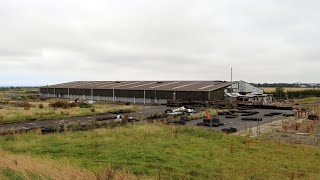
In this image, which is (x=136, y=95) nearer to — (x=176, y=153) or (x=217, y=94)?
(x=217, y=94)

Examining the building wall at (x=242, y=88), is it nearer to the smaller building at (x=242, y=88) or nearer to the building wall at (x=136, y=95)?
the smaller building at (x=242, y=88)

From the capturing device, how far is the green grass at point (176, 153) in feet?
35.5

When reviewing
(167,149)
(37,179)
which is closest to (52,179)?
(37,179)

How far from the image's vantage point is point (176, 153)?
1362cm

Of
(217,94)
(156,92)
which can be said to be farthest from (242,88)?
(156,92)

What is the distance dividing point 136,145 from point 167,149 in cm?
183

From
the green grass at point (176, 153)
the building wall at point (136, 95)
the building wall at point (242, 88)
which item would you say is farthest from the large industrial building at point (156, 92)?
the green grass at point (176, 153)

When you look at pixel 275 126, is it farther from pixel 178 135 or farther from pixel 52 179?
pixel 52 179

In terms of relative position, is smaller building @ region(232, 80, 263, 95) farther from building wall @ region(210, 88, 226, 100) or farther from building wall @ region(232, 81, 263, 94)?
building wall @ region(210, 88, 226, 100)

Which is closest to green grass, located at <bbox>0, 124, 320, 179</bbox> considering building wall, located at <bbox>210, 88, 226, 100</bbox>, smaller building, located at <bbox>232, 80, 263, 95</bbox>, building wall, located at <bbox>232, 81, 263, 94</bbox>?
building wall, located at <bbox>210, 88, 226, 100</bbox>

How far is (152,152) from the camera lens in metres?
13.7

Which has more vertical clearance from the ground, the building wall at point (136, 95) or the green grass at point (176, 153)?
the building wall at point (136, 95)

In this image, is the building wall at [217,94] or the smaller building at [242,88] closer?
the building wall at [217,94]

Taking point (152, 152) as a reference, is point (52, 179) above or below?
above
